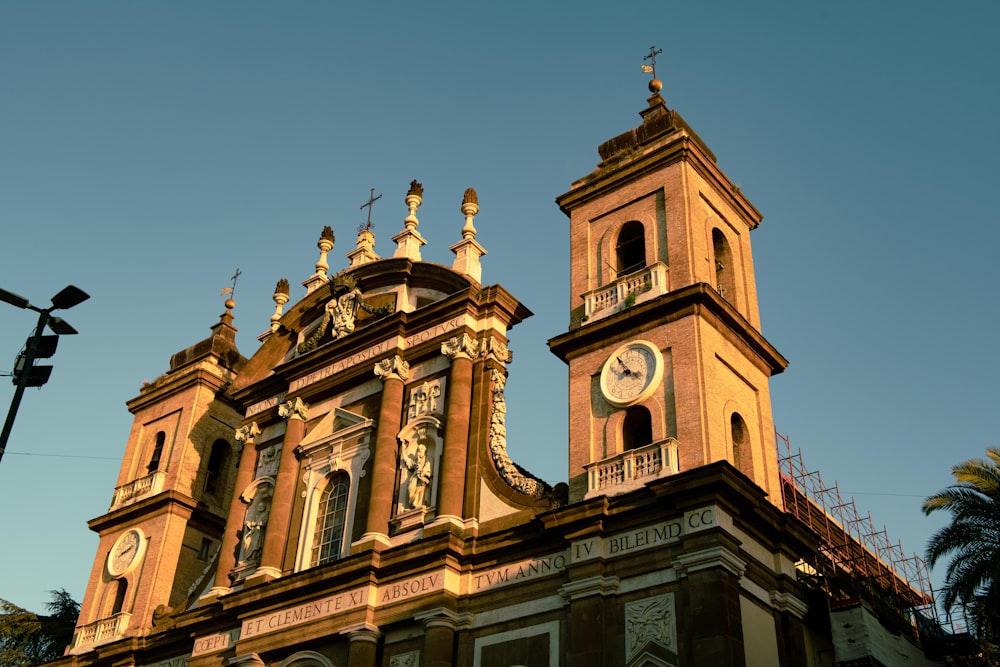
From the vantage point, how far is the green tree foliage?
32.0 metres

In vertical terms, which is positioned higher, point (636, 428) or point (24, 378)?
point (636, 428)

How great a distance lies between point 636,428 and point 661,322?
2.14 metres

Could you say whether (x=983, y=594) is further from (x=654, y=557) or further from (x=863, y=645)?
(x=654, y=557)

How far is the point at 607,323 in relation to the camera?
72.6 ft

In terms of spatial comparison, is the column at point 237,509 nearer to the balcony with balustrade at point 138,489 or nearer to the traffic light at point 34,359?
the balcony with balustrade at point 138,489

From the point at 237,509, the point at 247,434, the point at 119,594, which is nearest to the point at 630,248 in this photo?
the point at 247,434

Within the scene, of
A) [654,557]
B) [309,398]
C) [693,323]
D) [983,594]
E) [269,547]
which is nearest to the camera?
[654,557]

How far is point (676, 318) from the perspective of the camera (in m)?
21.4

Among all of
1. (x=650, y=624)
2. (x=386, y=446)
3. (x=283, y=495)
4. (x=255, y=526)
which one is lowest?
(x=650, y=624)

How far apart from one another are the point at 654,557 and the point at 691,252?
665 centimetres

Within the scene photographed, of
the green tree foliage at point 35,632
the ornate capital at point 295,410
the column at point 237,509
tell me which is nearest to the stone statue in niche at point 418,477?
the ornate capital at point 295,410

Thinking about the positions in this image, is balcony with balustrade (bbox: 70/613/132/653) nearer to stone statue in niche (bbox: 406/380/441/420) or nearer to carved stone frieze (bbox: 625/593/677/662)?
stone statue in niche (bbox: 406/380/441/420)

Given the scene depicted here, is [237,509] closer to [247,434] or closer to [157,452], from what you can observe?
[247,434]

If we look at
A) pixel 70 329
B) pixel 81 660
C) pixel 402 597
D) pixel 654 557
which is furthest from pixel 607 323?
pixel 81 660
